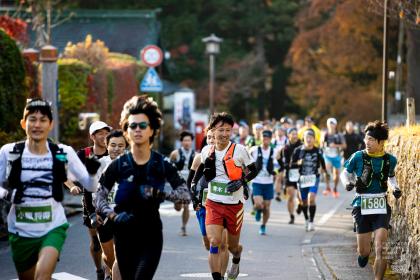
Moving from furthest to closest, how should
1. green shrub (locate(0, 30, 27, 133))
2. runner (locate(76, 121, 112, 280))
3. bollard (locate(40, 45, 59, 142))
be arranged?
1. bollard (locate(40, 45, 59, 142))
2. green shrub (locate(0, 30, 27, 133))
3. runner (locate(76, 121, 112, 280))

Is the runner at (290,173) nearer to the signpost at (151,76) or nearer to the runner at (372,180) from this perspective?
the runner at (372,180)

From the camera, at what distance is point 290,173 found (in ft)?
64.3

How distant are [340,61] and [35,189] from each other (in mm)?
40821

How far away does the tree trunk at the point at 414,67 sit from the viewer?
2142 centimetres

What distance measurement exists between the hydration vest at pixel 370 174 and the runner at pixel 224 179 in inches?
47.7

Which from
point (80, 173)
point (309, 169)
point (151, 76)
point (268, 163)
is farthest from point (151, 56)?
point (80, 173)

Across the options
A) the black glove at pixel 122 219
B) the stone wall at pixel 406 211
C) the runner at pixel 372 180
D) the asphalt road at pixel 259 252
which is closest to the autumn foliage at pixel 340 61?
the asphalt road at pixel 259 252

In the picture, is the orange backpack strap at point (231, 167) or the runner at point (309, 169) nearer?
the orange backpack strap at point (231, 167)

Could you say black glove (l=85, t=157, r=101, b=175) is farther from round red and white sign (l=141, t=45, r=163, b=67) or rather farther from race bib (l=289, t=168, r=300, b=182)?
round red and white sign (l=141, t=45, r=163, b=67)

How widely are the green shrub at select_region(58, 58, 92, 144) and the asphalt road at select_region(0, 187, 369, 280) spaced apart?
268 inches

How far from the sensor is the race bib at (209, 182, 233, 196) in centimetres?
Answer: 1131

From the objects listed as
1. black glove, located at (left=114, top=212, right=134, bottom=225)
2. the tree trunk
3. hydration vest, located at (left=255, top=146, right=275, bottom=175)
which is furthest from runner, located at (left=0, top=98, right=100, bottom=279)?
the tree trunk

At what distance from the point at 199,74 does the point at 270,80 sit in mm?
8605

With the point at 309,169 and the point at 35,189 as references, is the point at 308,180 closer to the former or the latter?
the point at 309,169
